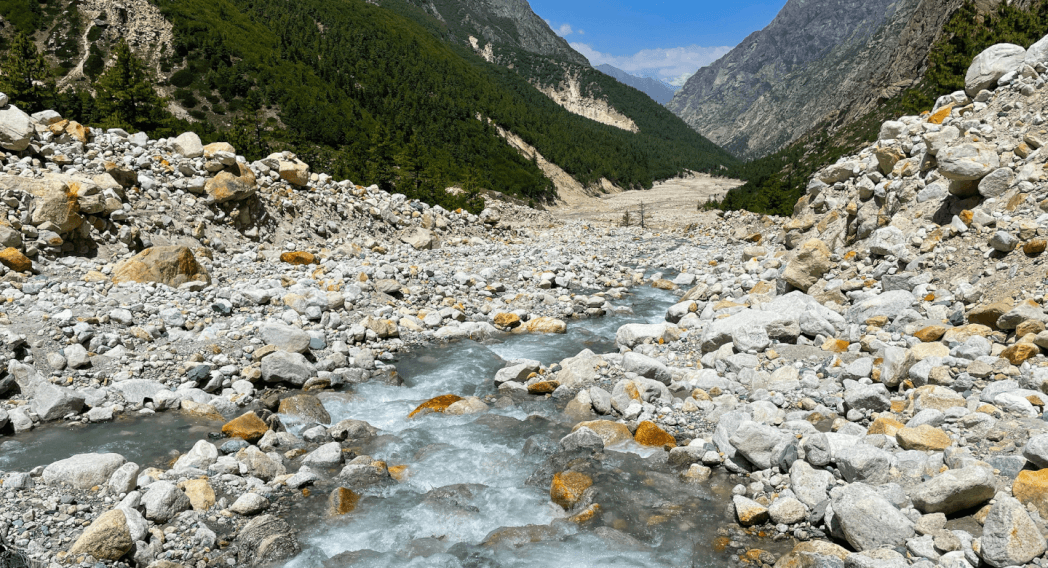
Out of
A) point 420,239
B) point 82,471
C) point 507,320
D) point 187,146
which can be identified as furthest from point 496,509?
point 420,239

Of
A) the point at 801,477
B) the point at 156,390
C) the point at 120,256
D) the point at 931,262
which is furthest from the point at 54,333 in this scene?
the point at 931,262

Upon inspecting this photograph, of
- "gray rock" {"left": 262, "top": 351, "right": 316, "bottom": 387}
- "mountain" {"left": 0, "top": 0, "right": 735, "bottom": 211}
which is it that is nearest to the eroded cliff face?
"mountain" {"left": 0, "top": 0, "right": 735, "bottom": 211}

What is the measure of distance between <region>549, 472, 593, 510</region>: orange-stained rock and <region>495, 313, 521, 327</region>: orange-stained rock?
8.37 m

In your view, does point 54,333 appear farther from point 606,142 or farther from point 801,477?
point 606,142

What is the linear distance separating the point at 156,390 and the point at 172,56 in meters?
66.9

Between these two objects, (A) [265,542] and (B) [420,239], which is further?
(B) [420,239]

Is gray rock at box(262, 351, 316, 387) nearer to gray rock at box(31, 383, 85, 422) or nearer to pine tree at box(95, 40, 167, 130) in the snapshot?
gray rock at box(31, 383, 85, 422)

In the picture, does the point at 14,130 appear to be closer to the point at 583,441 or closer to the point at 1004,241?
the point at 583,441

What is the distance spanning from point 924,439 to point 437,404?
7735 millimetres

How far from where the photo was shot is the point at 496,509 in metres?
7.27

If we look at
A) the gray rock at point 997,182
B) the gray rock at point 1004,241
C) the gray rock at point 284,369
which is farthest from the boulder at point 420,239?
the gray rock at point 1004,241

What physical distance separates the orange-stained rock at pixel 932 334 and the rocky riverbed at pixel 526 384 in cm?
4

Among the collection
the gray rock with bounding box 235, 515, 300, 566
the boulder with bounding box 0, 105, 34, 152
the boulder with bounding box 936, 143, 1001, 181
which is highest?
the boulder with bounding box 936, 143, 1001, 181

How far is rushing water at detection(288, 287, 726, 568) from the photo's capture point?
637cm
